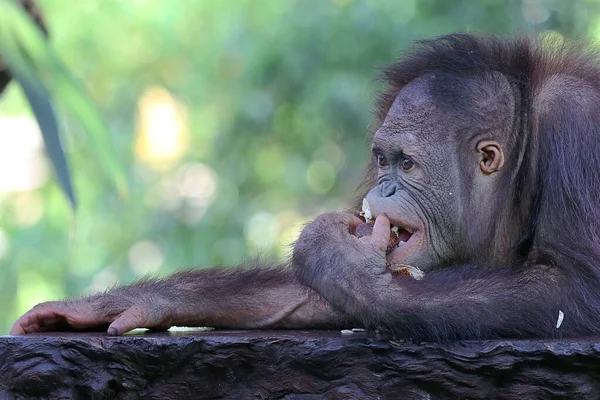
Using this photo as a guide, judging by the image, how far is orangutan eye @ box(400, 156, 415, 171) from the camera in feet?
10.9

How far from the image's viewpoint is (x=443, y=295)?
9.27 feet

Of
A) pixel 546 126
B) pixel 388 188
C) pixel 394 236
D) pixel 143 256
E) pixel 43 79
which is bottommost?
pixel 143 256

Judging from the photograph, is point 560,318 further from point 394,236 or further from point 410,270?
point 394,236

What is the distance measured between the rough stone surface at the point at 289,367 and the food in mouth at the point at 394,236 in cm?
30

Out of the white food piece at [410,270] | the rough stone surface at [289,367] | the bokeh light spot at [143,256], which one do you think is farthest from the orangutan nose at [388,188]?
the bokeh light spot at [143,256]

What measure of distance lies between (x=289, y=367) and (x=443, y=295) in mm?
518

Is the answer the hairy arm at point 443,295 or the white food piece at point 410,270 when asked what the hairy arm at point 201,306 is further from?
the hairy arm at point 443,295

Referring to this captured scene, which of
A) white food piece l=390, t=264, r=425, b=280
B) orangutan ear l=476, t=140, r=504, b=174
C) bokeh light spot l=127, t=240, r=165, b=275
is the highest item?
orangutan ear l=476, t=140, r=504, b=174

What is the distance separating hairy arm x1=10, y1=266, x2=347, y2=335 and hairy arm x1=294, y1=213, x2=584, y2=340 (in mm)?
521

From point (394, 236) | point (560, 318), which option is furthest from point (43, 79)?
point (560, 318)

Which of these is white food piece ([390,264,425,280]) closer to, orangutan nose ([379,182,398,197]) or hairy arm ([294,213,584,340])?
hairy arm ([294,213,584,340])

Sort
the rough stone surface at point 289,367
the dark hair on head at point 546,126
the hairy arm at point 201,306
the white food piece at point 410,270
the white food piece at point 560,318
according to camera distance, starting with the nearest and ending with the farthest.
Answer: the rough stone surface at point 289,367, the white food piece at point 560,318, the dark hair on head at point 546,126, the white food piece at point 410,270, the hairy arm at point 201,306

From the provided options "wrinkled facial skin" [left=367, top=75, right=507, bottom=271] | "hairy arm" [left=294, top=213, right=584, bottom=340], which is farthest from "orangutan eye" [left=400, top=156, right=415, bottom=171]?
"hairy arm" [left=294, top=213, right=584, bottom=340]

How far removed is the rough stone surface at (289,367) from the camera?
8.71ft
